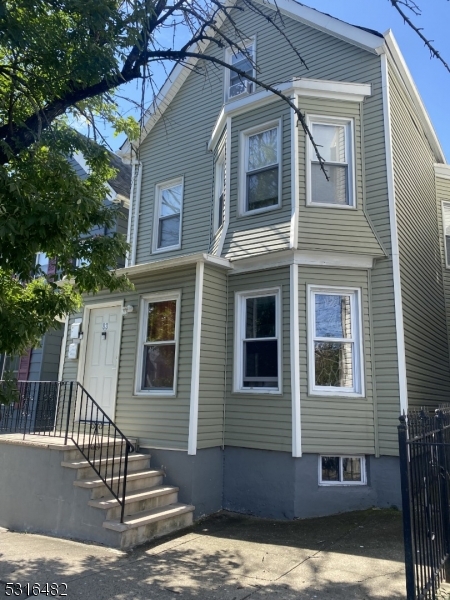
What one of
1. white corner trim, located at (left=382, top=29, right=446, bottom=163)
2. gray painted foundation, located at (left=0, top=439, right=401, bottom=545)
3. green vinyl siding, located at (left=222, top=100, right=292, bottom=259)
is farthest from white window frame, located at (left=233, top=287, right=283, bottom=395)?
white corner trim, located at (left=382, top=29, right=446, bottom=163)

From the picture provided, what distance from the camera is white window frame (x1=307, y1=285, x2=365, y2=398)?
755 centimetres

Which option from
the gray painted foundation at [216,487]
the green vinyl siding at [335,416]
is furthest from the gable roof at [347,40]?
the gray painted foundation at [216,487]

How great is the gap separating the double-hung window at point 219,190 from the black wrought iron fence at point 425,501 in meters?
6.17

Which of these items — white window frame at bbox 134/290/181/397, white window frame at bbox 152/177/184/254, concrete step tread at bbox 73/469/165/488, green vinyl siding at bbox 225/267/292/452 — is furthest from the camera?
white window frame at bbox 152/177/184/254

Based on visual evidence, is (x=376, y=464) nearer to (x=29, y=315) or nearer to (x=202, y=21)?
(x=29, y=315)

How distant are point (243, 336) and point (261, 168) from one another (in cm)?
319

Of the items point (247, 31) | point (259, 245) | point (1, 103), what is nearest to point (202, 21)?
point (1, 103)

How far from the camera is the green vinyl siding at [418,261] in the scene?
8352 mm

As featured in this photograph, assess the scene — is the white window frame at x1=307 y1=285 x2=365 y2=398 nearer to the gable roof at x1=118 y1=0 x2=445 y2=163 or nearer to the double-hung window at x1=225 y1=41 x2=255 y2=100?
the gable roof at x1=118 y1=0 x2=445 y2=163

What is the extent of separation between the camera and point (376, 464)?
7.31m

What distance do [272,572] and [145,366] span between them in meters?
4.56

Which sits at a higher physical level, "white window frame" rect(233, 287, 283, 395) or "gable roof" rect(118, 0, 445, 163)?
"gable roof" rect(118, 0, 445, 163)

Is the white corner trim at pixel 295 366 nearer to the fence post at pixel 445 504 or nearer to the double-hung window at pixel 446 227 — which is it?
the fence post at pixel 445 504

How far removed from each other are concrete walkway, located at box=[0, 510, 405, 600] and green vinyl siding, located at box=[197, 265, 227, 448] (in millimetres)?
1481
